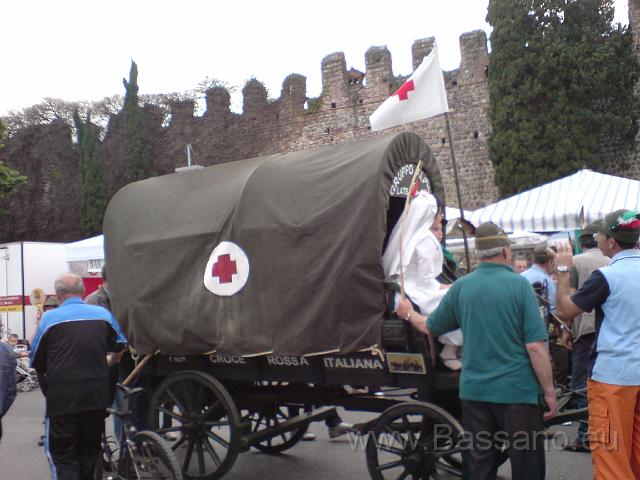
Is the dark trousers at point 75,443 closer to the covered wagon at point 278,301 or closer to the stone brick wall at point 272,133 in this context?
the covered wagon at point 278,301

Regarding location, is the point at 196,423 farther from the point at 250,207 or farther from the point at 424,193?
the point at 424,193

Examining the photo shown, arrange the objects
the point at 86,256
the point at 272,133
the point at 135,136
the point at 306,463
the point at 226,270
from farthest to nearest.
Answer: the point at 135,136 → the point at 272,133 → the point at 86,256 → the point at 306,463 → the point at 226,270

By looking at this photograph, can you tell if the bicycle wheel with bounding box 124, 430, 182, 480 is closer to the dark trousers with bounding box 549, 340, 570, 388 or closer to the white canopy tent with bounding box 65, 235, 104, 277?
the dark trousers with bounding box 549, 340, 570, 388

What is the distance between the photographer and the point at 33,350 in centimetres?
510

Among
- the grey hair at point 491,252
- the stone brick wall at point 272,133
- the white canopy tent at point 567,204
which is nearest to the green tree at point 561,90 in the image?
the stone brick wall at point 272,133

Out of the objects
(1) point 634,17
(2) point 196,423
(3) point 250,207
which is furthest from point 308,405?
(1) point 634,17

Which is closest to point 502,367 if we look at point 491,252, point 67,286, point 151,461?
point 491,252

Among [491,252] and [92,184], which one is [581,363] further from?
[92,184]

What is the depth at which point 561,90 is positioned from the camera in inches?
730

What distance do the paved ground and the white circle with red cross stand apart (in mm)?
1813

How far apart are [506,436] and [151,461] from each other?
8.25 feet

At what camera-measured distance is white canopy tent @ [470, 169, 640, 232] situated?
10672mm

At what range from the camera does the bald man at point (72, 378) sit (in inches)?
195

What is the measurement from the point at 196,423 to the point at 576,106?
15.7 meters
